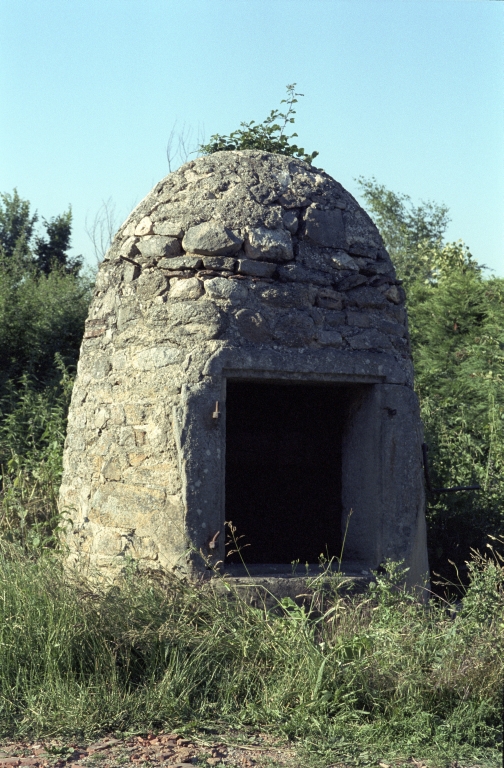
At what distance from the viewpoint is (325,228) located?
5.02 meters

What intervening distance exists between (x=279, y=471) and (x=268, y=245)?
7.10ft

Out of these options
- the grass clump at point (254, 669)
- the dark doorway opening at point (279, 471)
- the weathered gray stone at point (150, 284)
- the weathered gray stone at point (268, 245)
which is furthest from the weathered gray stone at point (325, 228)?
the grass clump at point (254, 669)

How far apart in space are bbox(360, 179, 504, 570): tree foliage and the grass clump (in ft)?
7.99

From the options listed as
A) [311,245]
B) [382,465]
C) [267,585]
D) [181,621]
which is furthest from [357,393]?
[181,621]

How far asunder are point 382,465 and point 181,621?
62.4 inches

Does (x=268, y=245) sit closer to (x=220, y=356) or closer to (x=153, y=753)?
(x=220, y=356)

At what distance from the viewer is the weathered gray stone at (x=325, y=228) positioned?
496 cm

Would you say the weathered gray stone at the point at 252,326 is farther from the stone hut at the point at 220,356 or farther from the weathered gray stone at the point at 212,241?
the weathered gray stone at the point at 212,241

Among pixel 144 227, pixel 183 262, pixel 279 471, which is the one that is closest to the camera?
pixel 183 262

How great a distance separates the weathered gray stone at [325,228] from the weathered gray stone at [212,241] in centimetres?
48

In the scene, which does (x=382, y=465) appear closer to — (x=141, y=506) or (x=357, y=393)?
Result: (x=357, y=393)

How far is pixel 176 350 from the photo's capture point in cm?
463

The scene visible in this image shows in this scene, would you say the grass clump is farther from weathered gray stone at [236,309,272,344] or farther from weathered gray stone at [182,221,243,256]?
weathered gray stone at [182,221,243,256]

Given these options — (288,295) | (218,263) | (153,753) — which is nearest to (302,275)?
(288,295)
